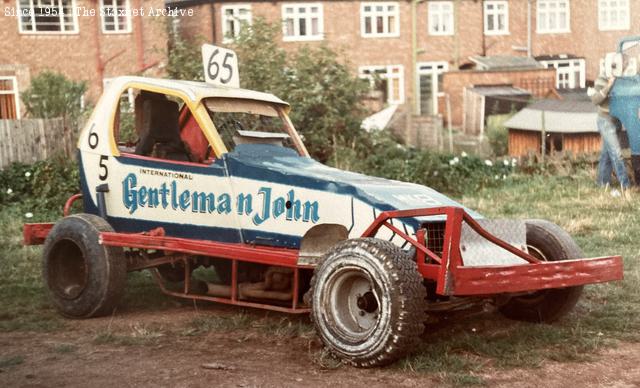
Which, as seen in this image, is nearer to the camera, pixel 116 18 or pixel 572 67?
pixel 116 18

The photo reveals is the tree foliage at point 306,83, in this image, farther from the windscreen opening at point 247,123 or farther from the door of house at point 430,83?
the door of house at point 430,83

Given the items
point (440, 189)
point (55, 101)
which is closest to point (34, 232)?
point (440, 189)

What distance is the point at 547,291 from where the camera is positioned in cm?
670

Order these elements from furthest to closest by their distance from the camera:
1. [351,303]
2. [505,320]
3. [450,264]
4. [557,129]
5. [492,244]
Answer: [557,129]
[505,320]
[492,244]
[351,303]
[450,264]

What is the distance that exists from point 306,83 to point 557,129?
24.8ft

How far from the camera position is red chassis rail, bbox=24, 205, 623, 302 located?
5.45 m

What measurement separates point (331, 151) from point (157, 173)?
31.0 feet

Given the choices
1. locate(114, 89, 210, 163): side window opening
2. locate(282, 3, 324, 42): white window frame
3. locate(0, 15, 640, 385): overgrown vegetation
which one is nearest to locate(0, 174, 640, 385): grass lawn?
Answer: locate(0, 15, 640, 385): overgrown vegetation

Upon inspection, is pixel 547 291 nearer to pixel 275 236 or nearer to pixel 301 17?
pixel 275 236

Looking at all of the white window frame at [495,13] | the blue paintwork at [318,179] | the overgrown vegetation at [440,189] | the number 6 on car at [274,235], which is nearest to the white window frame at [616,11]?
the white window frame at [495,13]

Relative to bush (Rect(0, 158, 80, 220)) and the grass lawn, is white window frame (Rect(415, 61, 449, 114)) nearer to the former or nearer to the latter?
bush (Rect(0, 158, 80, 220))

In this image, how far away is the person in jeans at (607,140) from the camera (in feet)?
47.6

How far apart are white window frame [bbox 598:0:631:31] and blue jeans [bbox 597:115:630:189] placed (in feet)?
90.9

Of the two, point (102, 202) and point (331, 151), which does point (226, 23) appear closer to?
point (331, 151)
